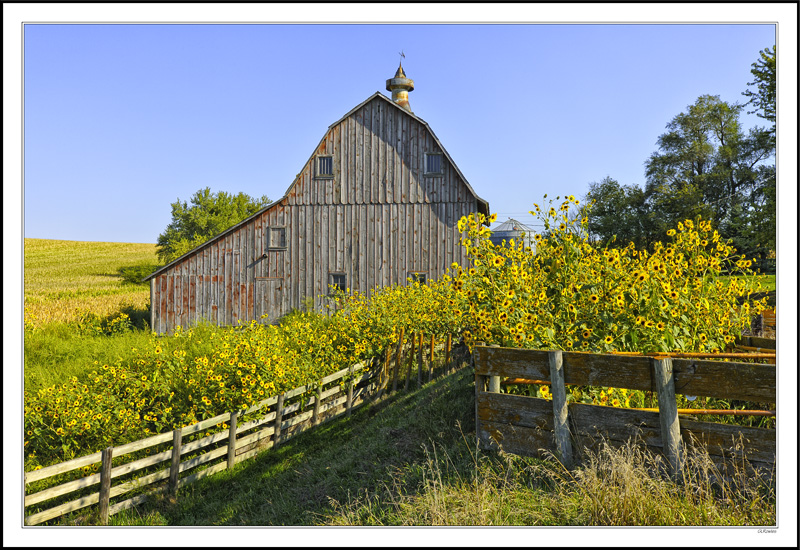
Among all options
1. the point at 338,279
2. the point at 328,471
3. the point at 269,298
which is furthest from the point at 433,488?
the point at 269,298

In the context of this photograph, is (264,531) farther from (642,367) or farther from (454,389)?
(454,389)

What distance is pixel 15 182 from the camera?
4137mm

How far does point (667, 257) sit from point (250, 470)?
653 cm

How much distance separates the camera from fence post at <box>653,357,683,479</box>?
13.9ft

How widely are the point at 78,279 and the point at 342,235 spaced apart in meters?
30.5

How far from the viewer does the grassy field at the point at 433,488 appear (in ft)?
12.7

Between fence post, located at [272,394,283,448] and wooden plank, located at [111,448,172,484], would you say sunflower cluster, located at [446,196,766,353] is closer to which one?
fence post, located at [272,394,283,448]

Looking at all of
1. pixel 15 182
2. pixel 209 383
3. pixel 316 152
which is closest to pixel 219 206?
pixel 316 152

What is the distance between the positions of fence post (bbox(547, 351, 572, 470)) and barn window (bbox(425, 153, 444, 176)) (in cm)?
1411

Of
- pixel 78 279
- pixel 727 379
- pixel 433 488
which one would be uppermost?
pixel 78 279

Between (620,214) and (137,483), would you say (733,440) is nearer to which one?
(137,483)

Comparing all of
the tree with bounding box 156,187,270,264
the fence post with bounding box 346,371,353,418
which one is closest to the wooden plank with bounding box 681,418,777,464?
the fence post with bounding box 346,371,353,418

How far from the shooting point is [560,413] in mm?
4688
